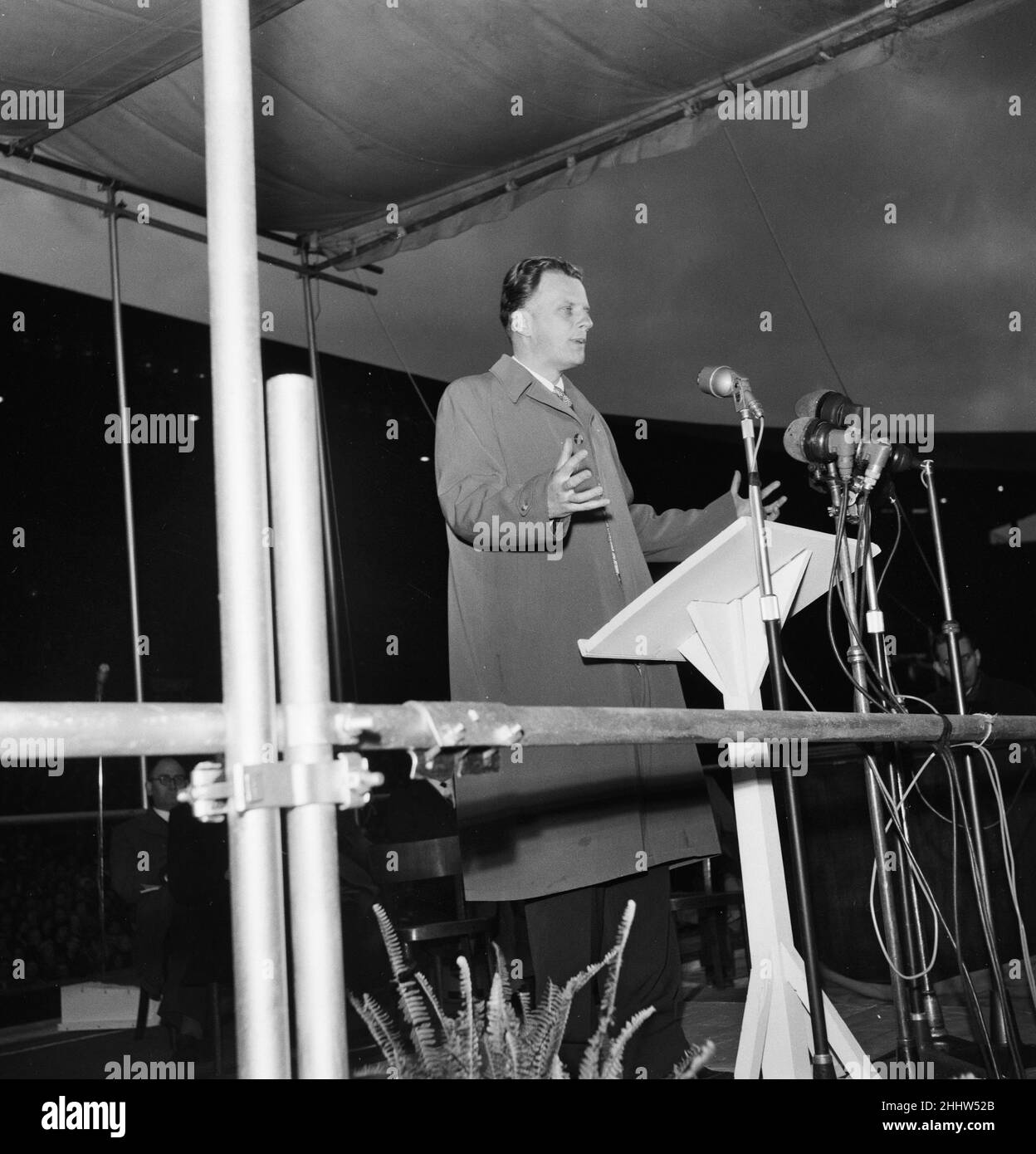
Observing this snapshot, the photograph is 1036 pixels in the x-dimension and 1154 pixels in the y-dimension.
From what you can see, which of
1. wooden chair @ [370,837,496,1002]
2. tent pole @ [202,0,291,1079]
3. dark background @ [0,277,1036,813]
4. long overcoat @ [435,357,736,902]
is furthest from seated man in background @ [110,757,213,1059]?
dark background @ [0,277,1036,813]

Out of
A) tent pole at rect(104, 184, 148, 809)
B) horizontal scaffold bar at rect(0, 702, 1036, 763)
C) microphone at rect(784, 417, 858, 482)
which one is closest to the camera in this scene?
horizontal scaffold bar at rect(0, 702, 1036, 763)

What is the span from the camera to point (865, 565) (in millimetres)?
2289

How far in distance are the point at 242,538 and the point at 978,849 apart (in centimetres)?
149

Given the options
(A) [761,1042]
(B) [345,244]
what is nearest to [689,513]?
(A) [761,1042]

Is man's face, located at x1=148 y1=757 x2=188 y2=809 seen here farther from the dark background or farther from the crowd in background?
the dark background

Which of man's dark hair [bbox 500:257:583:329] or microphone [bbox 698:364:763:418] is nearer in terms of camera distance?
microphone [bbox 698:364:763:418]

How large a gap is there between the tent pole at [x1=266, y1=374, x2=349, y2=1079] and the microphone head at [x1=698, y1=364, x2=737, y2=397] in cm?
109

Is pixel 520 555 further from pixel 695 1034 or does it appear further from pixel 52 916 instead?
pixel 52 916

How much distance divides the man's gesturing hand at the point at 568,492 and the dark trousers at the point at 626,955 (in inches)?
27.1

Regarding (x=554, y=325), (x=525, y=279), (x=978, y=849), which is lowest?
(x=978, y=849)

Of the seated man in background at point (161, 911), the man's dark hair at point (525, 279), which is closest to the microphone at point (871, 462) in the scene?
the man's dark hair at point (525, 279)

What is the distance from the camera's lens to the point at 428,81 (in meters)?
3.25

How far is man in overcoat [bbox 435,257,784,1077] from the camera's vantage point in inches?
78.5

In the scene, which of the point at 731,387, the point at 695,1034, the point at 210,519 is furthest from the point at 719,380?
the point at 210,519
